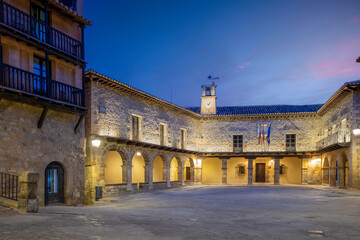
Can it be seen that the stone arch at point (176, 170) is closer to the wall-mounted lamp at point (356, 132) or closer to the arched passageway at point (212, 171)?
the arched passageway at point (212, 171)

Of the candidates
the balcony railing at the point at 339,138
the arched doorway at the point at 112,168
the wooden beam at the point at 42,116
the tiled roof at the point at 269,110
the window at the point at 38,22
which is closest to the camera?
the wooden beam at the point at 42,116

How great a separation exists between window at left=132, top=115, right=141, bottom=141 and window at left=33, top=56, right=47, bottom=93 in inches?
332

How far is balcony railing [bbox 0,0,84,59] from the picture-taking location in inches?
451

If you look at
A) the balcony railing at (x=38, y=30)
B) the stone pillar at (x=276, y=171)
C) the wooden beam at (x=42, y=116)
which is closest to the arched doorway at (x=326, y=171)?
the stone pillar at (x=276, y=171)

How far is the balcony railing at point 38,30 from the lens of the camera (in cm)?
1145

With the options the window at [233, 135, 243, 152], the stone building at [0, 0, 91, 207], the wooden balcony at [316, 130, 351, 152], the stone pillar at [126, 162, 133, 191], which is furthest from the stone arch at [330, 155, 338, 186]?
the stone building at [0, 0, 91, 207]

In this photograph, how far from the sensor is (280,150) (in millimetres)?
30562

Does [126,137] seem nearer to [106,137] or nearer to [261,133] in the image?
[106,137]

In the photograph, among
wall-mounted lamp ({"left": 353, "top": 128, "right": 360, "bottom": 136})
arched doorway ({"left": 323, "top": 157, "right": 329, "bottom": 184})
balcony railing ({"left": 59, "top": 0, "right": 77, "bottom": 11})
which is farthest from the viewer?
arched doorway ({"left": 323, "top": 157, "right": 329, "bottom": 184})

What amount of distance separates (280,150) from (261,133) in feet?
8.09

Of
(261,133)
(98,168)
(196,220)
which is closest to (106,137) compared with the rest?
(98,168)

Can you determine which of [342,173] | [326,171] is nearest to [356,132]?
[342,173]

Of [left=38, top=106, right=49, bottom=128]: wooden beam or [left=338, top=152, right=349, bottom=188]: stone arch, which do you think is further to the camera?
[left=338, top=152, right=349, bottom=188]: stone arch

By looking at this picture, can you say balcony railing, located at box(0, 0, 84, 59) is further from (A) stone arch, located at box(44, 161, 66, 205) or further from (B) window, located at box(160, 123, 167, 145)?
(B) window, located at box(160, 123, 167, 145)
